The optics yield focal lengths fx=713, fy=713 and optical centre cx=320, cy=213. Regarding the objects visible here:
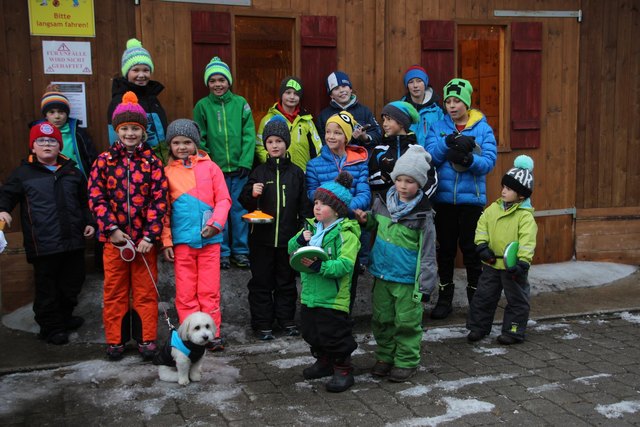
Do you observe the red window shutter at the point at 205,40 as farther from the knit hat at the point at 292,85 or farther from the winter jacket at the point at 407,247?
the winter jacket at the point at 407,247

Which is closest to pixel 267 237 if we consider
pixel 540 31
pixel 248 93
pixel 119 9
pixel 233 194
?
pixel 233 194

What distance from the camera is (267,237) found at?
18.9 feet

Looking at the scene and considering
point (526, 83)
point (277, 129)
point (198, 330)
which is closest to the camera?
point (198, 330)

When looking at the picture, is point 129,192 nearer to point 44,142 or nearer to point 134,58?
point 44,142

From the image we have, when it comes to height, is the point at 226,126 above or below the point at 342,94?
below

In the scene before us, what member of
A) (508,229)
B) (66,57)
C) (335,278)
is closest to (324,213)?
(335,278)

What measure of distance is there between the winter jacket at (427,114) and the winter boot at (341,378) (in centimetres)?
275

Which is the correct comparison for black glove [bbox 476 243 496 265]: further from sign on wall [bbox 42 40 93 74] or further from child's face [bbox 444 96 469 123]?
sign on wall [bbox 42 40 93 74]

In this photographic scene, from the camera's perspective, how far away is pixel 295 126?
263 inches

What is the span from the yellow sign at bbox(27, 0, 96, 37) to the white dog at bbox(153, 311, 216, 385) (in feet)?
10.6

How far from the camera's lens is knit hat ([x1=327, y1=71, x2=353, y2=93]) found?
6.92 meters

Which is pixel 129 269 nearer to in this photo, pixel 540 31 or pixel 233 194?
pixel 233 194

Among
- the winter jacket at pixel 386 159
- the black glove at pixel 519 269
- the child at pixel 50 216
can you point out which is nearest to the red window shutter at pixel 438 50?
the winter jacket at pixel 386 159

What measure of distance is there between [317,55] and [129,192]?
2918 mm
